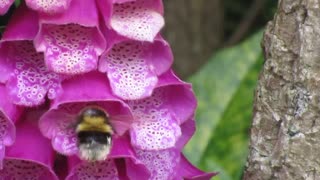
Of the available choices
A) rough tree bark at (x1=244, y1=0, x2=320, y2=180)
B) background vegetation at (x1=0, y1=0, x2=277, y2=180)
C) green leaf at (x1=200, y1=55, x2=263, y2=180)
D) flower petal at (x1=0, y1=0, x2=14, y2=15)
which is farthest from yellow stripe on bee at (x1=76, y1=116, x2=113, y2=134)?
green leaf at (x1=200, y1=55, x2=263, y2=180)

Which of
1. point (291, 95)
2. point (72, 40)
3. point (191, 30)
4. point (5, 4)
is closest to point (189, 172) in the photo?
point (291, 95)

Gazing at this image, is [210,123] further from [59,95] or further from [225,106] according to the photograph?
[59,95]

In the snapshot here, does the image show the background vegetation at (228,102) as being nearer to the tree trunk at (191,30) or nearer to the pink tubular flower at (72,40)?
the tree trunk at (191,30)

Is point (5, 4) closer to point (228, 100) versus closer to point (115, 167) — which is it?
point (115, 167)

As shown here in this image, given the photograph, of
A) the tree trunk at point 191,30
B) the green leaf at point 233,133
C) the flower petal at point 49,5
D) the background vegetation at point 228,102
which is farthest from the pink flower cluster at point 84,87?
the tree trunk at point 191,30

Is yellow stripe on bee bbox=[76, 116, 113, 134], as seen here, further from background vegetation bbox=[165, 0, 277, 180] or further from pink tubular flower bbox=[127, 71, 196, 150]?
background vegetation bbox=[165, 0, 277, 180]
